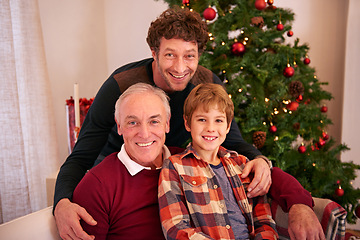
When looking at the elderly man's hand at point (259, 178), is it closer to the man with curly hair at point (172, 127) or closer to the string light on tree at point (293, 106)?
the man with curly hair at point (172, 127)

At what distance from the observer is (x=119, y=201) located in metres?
1.21

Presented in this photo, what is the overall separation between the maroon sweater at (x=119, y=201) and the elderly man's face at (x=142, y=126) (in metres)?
0.08

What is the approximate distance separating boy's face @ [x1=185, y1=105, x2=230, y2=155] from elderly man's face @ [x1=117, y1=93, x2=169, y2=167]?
0.16m

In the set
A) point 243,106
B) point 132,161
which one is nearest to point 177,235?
point 132,161

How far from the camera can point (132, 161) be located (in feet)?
4.16

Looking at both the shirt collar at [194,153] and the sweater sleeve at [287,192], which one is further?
the shirt collar at [194,153]

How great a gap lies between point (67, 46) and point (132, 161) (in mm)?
2224

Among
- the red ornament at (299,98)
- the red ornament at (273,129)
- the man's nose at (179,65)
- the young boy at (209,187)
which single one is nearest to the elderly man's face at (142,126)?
the young boy at (209,187)

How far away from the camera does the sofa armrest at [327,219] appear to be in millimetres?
1161

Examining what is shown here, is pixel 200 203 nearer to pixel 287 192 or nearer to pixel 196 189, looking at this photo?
pixel 196 189

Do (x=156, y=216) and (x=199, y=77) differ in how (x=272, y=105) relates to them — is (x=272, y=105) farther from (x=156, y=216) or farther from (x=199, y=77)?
(x=156, y=216)

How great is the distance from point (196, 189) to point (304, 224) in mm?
439

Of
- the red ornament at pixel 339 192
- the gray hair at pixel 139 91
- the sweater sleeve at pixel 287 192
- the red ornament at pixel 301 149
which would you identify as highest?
the gray hair at pixel 139 91

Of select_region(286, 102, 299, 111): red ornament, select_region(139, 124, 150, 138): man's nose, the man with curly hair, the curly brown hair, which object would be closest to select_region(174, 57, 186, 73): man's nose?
the man with curly hair
